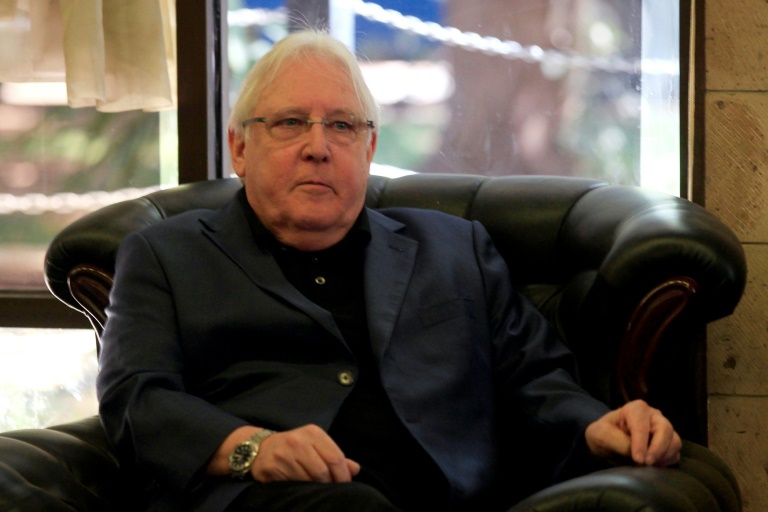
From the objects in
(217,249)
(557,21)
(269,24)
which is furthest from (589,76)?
(217,249)

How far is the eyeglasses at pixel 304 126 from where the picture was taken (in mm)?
1785

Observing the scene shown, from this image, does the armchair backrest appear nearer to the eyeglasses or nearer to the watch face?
the eyeglasses

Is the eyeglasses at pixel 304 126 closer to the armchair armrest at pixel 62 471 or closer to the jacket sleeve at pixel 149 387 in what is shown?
the jacket sleeve at pixel 149 387

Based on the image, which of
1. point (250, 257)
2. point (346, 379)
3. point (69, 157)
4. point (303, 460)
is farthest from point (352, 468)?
point (69, 157)

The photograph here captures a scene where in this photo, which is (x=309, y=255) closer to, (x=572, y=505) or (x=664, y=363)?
(x=664, y=363)

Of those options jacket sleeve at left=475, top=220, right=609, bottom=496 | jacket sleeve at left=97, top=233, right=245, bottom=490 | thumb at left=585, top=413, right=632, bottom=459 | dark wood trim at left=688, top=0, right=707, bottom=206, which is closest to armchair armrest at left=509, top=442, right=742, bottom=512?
thumb at left=585, top=413, right=632, bottom=459

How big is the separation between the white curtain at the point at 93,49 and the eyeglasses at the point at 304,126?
2.53ft

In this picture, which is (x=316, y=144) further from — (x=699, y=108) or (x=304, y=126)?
(x=699, y=108)

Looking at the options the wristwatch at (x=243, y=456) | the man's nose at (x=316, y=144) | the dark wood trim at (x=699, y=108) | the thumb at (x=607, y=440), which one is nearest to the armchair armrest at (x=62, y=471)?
the wristwatch at (x=243, y=456)

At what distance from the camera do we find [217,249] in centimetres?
175

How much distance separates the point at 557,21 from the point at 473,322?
1.13 m

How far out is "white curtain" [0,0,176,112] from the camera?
95.1 inches

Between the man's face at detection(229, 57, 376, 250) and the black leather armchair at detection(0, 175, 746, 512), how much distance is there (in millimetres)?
344

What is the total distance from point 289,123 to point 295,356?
1.43 ft
